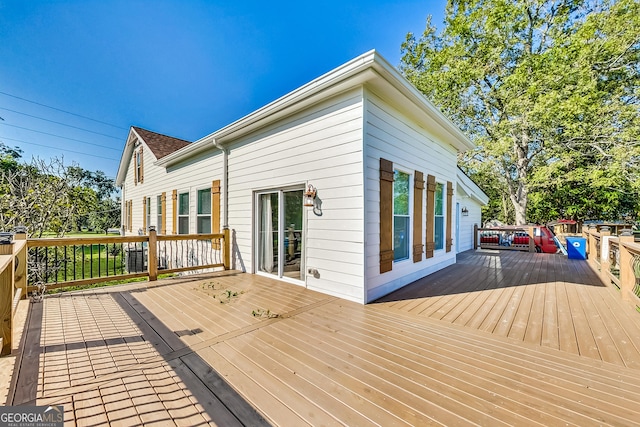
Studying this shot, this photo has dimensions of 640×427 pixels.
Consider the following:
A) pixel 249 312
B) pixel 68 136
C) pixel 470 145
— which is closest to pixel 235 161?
pixel 249 312

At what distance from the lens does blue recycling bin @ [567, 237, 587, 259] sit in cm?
792

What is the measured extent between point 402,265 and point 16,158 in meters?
32.4

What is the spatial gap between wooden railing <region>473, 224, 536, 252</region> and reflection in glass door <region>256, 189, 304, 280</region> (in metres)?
9.20

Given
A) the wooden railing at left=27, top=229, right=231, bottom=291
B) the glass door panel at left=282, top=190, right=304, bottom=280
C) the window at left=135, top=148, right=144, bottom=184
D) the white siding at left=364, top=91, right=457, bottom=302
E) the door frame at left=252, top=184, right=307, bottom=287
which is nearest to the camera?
the white siding at left=364, top=91, right=457, bottom=302

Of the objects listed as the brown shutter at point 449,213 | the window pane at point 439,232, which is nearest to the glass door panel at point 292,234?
the window pane at point 439,232

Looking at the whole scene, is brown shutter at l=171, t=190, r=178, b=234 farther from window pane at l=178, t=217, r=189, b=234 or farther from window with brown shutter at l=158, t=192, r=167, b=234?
Result: window with brown shutter at l=158, t=192, r=167, b=234

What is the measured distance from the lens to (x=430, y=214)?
5578 mm

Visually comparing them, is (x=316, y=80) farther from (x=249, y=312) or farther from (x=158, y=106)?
(x=158, y=106)

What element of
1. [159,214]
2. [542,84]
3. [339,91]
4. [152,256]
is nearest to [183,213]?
[159,214]

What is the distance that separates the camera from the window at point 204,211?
22.1 ft

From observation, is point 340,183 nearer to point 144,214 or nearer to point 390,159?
point 390,159

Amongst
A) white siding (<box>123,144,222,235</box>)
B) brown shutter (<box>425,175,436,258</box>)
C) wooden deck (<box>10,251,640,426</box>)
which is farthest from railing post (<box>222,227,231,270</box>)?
brown shutter (<box>425,175,436,258</box>)

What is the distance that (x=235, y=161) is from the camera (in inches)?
230

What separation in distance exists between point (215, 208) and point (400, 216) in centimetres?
438
